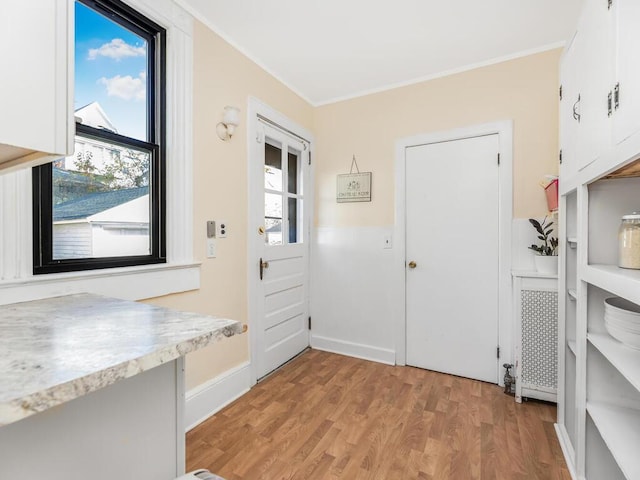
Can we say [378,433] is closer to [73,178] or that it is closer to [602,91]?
[602,91]

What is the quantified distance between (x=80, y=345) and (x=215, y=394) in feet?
5.09

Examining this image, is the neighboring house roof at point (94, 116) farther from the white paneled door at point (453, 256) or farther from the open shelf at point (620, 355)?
the open shelf at point (620, 355)

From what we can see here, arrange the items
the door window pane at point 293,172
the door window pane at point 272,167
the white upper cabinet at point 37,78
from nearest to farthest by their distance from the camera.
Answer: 1. the white upper cabinet at point 37,78
2. the door window pane at point 272,167
3. the door window pane at point 293,172

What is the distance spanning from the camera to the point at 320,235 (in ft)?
10.2

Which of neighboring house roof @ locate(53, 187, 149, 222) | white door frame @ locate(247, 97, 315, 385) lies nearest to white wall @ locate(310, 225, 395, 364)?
white door frame @ locate(247, 97, 315, 385)

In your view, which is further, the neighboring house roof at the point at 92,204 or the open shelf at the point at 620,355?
the neighboring house roof at the point at 92,204

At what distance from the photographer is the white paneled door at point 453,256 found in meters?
2.40

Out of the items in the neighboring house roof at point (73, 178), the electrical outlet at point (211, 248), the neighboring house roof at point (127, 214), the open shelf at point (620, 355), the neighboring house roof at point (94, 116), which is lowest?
the open shelf at point (620, 355)

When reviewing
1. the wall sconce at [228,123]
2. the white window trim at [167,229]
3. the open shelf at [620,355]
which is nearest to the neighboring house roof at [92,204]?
the white window trim at [167,229]

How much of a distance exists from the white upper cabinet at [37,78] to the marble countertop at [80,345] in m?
0.44

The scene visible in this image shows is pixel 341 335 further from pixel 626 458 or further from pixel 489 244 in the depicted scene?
pixel 626 458

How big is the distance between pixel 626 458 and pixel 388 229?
1.98m

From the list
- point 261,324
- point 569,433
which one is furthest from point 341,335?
point 569,433

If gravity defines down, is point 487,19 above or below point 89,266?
above
